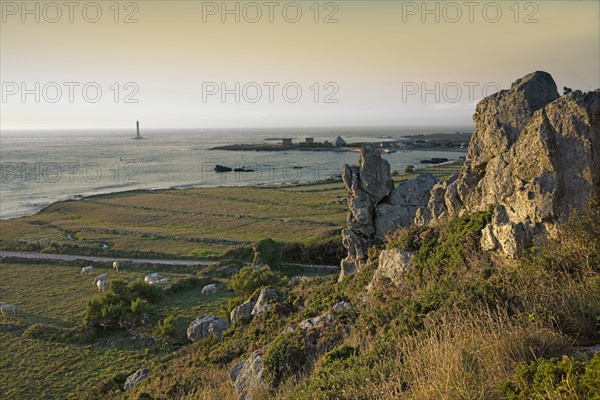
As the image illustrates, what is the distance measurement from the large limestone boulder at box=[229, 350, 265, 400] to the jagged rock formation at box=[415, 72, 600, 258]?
7.09 m

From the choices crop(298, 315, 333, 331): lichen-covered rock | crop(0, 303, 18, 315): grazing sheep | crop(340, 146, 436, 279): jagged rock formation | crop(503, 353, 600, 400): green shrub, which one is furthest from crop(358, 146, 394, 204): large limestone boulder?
crop(0, 303, 18, 315): grazing sheep

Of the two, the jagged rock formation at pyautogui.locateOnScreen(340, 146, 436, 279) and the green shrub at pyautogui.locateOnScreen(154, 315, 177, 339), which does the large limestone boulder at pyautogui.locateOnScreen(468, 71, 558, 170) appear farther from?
the green shrub at pyautogui.locateOnScreen(154, 315, 177, 339)

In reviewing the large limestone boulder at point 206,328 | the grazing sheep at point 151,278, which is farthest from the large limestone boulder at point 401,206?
the grazing sheep at point 151,278

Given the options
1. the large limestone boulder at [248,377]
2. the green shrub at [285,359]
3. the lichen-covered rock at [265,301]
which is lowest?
the lichen-covered rock at [265,301]

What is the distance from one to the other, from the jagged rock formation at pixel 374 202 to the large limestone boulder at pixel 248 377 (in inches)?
434

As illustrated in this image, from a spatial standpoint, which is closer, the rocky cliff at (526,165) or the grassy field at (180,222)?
the rocky cliff at (526,165)

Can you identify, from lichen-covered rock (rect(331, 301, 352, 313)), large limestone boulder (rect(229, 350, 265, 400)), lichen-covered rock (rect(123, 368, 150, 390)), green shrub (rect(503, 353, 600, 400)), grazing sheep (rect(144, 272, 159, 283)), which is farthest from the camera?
grazing sheep (rect(144, 272, 159, 283))

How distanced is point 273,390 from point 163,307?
18.7 meters

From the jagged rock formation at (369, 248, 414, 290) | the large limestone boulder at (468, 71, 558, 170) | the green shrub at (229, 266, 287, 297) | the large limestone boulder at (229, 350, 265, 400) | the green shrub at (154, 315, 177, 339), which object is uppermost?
the large limestone boulder at (468, 71, 558, 170)

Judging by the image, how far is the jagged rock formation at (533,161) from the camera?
10.5 meters

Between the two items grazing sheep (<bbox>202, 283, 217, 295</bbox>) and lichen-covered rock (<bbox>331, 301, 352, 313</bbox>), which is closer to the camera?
lichen-covered rock (<bbox>331, 301, 352, 313</bbox>)

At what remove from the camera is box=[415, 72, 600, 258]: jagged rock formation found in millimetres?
10547

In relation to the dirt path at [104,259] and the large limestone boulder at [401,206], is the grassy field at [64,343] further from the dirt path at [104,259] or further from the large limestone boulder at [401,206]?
the large limestone boulder at [401,206]

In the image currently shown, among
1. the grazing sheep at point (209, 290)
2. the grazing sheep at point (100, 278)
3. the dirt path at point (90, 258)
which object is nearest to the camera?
the grazing sheep at point (209, 290)
